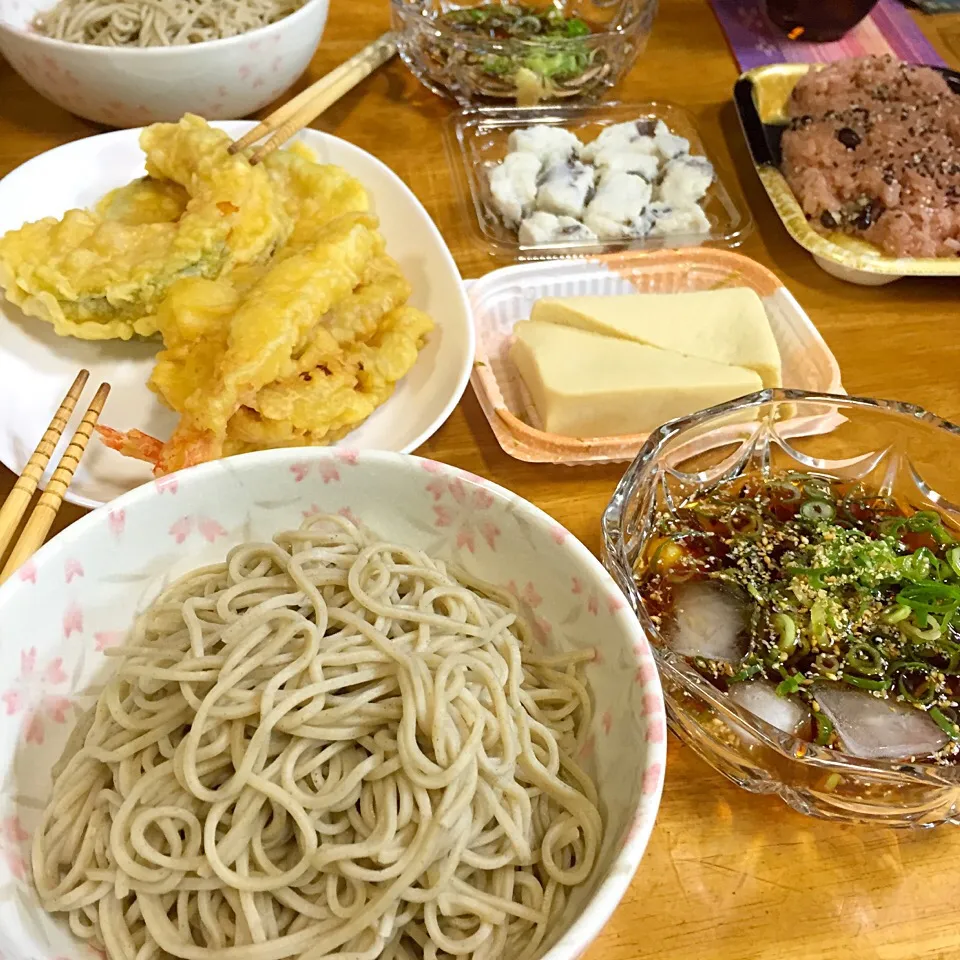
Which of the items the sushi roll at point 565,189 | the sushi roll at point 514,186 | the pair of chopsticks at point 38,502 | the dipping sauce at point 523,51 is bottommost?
the sushi roll at point 565,189

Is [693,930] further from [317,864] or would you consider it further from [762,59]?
[762,59]

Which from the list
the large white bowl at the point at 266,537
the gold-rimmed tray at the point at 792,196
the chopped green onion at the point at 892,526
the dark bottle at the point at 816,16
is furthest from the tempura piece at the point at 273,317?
the dark bottle at the point at 816,16

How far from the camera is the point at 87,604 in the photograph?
3.30 feet

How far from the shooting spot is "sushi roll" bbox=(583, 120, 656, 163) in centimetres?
211

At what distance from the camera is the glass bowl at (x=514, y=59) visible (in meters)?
2.13

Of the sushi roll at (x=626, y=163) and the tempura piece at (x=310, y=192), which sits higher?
the tempura piece at (x=310, y=192)

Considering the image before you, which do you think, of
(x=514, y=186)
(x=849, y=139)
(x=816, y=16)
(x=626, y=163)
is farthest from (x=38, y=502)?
(x=816, y=16)

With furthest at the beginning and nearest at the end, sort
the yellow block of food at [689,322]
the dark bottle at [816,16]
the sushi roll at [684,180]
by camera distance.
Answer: the dark bottle at [816,16] → the sushi roll at [684,180] → the yellow block of food at [689,322]

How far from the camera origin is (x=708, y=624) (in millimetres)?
1239

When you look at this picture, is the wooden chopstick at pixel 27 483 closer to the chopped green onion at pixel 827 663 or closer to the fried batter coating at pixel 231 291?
the fried batter coating at pixel 231 291

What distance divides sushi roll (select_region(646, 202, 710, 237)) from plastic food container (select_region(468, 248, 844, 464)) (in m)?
0.10

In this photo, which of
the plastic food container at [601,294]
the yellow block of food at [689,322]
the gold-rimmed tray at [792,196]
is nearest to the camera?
the plastic food container at [601,294]

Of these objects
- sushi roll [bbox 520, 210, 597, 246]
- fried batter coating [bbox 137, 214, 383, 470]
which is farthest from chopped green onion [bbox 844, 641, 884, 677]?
sushi roll [bbox 520, 210, 597, 246]

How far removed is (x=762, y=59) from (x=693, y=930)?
2402 mm
